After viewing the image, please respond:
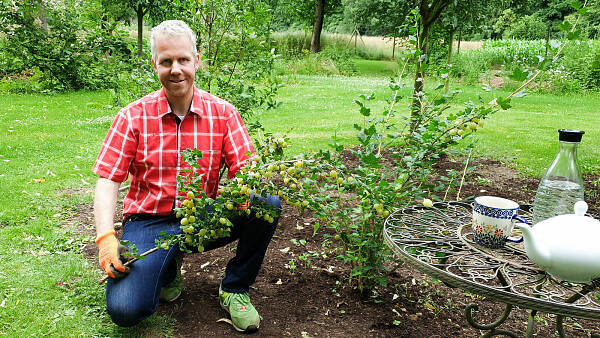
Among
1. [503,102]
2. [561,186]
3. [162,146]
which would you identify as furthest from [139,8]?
[561,186]

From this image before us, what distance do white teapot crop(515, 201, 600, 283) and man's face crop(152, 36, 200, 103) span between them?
1.50 metres

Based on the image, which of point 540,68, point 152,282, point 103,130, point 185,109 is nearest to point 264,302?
point 152,282

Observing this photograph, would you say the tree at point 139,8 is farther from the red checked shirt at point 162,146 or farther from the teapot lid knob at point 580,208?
the teapot lid knob at point 580,208

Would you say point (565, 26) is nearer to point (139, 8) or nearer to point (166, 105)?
point (166, 105)

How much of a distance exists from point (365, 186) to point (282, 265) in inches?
41.3

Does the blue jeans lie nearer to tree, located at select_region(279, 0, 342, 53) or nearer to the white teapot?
the white teapot

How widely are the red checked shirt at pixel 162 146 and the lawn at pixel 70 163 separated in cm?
53

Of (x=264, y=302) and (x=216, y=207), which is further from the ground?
(x=216, y=207)

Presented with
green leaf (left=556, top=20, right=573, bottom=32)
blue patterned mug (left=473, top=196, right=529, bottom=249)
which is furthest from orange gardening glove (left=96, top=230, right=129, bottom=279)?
green leaf (left=556, top=20, right=573, bottom=32)

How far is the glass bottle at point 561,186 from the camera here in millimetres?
1607

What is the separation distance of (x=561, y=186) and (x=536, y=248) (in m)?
0.50

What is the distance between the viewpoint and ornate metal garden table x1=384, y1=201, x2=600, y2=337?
47.8 inches

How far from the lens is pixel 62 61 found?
9633mm

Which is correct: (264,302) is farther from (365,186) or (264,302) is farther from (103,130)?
(103,130)
